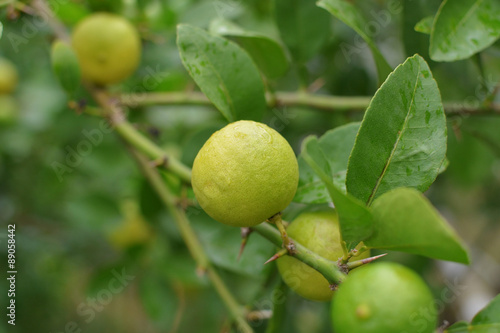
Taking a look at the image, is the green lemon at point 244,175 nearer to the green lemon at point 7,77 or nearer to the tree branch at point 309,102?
the tree branch at point 309,102

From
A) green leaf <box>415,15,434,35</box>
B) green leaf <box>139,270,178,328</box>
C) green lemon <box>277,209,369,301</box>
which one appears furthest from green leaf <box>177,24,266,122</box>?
green leaf <box>139,270,178,328</box>

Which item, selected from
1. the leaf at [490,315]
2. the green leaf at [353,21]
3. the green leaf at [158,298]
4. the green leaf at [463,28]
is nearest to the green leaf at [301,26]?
the green leaf at [353,21]

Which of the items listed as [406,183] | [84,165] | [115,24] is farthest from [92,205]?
[406,183]

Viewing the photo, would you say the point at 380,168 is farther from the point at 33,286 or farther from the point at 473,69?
the point at 33,286

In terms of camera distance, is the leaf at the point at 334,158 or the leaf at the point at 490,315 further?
the leaf at the point at 334,158

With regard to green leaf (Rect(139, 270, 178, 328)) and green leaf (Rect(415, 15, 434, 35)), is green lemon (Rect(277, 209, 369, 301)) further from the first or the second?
green leaf (Rect(139, 270, 178, 328))
